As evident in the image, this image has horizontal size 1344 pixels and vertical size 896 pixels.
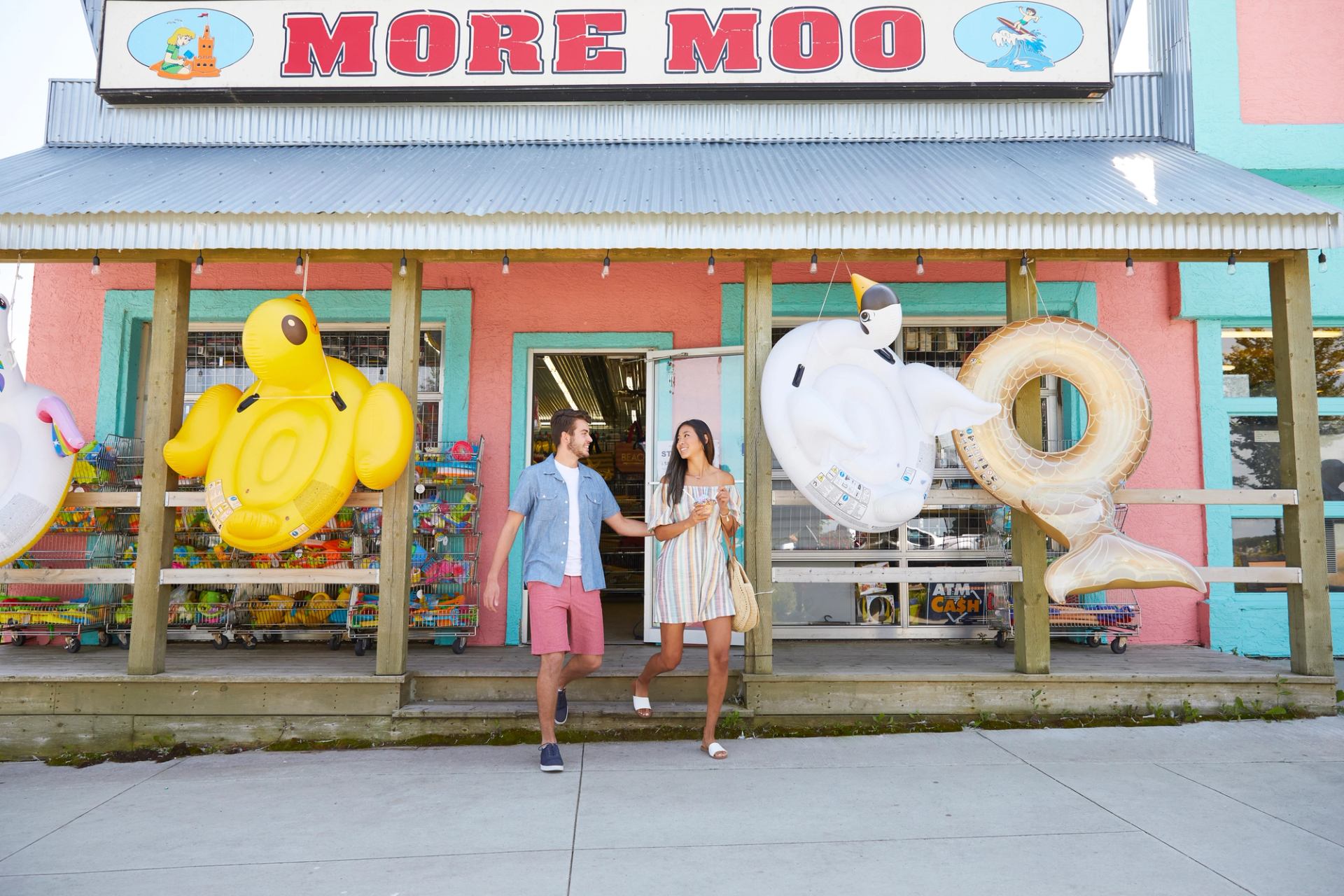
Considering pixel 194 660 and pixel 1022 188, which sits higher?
pixel 1022 188

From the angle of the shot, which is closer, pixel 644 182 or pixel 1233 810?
pixel 1233 810

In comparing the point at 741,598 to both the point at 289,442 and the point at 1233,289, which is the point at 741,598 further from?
the point at 1233,289

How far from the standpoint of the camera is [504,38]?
6.64m

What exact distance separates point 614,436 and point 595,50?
7043 millimetres

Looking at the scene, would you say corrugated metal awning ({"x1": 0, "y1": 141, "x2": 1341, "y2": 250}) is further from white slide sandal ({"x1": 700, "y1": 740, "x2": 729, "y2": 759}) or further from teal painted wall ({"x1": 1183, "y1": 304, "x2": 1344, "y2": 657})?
white slide sandal ({"x1": 700, "y1": 740, "x2": 729, "y2": 759})

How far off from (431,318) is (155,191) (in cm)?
227

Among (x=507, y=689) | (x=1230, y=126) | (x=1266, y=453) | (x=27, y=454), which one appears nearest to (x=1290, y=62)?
(x=1230, y=126)

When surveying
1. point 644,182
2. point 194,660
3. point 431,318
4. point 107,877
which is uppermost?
point 644,182

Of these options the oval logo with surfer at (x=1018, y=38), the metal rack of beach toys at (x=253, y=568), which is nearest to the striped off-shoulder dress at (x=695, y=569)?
the metal rack of beach toys at (x=253, y=568)

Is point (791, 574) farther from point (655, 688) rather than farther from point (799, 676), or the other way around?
point (655, 688)

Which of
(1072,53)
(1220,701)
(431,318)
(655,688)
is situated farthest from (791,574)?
(1072,53)

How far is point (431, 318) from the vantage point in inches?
285

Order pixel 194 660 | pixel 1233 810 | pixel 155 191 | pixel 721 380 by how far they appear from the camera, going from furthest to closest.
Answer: pixel 721 380
pixel 194 660
pixel 155 191
pixel 1233 810

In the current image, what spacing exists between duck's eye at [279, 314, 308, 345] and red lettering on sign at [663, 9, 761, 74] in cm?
348
